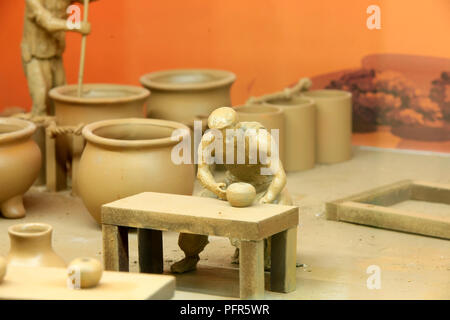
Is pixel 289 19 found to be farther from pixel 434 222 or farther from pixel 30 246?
pixel 30 246

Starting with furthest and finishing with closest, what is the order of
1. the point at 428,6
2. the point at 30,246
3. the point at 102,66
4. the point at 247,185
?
the point at 102,66 → the point at 428,6 → the point at 247,185 → the point at 30,246

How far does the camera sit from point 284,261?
225 inches

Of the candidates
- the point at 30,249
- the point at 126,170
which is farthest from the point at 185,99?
the point at 30,249

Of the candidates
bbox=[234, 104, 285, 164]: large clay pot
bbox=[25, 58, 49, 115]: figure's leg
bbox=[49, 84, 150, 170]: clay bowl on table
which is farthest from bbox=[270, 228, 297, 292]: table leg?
bbox=[25, 58, 49, 115]: figure's leg

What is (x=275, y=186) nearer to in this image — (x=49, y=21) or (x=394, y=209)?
(x=394, y=209)

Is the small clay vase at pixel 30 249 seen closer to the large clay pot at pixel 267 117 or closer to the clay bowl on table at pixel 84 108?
the clay bowl on table at pixel 84 108

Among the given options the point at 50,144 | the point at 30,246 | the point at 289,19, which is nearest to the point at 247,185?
the point at 30,246

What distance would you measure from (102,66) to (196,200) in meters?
4.67

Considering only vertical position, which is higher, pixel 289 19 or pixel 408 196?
pixel 289 19

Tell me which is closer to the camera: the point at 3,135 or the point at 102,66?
the point at 3,135

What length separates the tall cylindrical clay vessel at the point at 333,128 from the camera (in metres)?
9.05

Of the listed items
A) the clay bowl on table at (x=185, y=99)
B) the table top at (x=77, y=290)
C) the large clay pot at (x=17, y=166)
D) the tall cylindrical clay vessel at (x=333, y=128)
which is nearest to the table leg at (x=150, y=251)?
the table top at (x=77, y=290)

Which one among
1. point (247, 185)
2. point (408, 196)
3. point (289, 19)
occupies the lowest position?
point (408, 196)

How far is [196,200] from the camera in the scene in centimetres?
582
